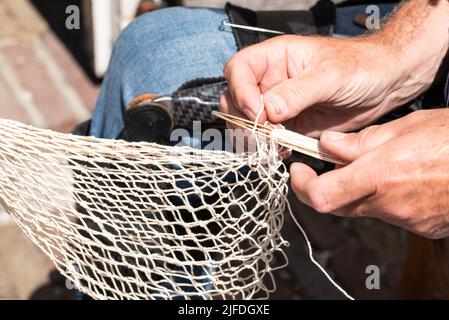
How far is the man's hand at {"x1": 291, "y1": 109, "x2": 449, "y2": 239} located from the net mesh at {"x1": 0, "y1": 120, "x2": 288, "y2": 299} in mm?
76

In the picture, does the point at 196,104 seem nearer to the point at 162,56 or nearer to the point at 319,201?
the point at 162,56

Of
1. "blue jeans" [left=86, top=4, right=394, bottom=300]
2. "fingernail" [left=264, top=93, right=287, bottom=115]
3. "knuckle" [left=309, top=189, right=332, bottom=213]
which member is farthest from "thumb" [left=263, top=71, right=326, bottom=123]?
"blue jeans" [left=86, top=4, right=394, bottom=300]

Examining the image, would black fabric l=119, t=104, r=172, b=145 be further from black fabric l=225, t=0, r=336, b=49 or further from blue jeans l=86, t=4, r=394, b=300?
black fabric l=225, t=0, r=336, b=49

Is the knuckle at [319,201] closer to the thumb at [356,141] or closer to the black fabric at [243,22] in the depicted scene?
the thumb at [356,141]

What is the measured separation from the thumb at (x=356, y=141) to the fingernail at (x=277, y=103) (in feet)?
0.23

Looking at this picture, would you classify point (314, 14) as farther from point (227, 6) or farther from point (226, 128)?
point (226, 128)

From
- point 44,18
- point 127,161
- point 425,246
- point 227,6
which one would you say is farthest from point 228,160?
point 44,18

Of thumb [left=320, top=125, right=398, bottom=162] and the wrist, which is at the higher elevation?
the wrist

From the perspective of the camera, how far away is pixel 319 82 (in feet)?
3.03

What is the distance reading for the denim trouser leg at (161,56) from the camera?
1.13 m

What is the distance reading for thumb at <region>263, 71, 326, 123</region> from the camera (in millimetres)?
896

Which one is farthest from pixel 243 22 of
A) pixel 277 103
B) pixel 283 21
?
pixel 277 103

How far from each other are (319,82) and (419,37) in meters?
0.25

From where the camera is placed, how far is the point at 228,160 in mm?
901
